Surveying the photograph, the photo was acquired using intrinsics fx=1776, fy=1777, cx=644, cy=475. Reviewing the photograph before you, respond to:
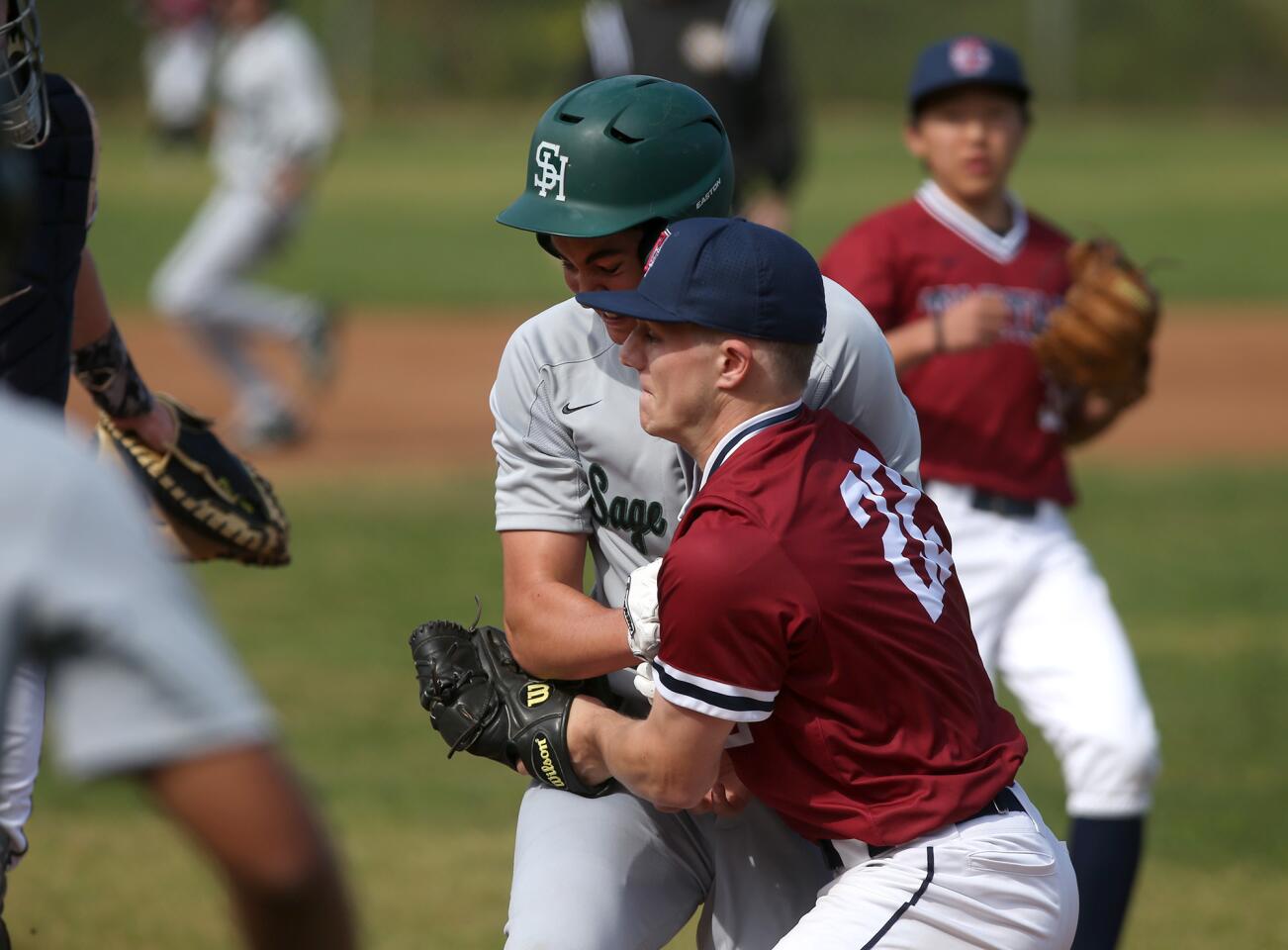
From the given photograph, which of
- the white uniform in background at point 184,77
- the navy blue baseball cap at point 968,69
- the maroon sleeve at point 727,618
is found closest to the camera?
the maroon sleeve at point 727,618

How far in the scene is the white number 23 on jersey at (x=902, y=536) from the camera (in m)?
2.72

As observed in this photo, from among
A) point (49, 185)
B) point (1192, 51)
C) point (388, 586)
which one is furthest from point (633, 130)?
point (1192, 51)

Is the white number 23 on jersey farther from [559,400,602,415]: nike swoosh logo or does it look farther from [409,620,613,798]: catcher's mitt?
[409,620,613,798]: catcher's mitt

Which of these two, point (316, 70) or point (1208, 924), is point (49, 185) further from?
point (316, 70)

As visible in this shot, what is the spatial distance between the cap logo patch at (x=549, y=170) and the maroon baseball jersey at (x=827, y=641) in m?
0.66

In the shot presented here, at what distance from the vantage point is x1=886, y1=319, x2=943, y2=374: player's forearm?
14.5 ft

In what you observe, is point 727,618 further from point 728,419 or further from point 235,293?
point 235,293

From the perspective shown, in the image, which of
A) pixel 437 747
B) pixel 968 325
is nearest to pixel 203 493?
pixel 968 325

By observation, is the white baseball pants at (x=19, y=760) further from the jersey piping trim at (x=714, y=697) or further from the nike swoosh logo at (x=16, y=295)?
the jersey piping trim at (x=714, y=697)

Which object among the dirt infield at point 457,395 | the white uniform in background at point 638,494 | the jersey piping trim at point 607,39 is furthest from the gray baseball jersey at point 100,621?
the dirt infield at point 457,395

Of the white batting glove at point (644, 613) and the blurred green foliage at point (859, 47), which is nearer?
the white batting glove at point (644, 613)

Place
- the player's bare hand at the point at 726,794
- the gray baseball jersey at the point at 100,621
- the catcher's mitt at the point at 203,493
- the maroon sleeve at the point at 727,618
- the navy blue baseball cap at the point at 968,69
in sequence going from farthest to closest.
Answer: the navy blue baseball cap at the point at 968,69, the catcher's mitt at the point at 203,493, the player's bare hand at the point at 726,794, the maroon sleeve at the point at 727,618, the gray baseball jersey at the point at 100,621

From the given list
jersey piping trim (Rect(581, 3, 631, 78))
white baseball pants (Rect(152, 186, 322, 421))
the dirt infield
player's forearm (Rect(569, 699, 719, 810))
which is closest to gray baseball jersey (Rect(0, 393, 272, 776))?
player's forearm (Rect(569, 699, 719, 810))

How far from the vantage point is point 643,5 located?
27.5 ft
